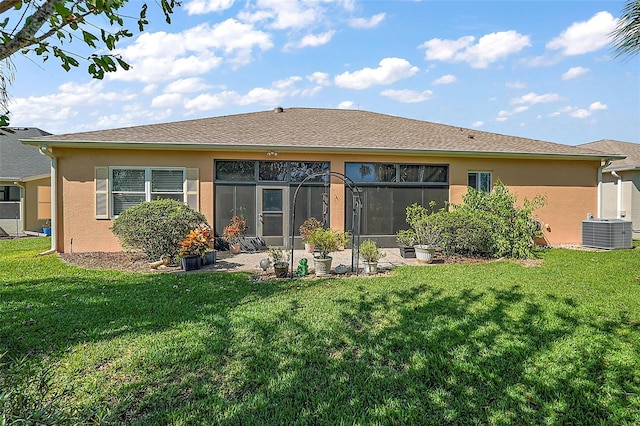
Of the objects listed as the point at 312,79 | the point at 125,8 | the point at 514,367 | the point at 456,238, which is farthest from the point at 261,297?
the point at 312,79

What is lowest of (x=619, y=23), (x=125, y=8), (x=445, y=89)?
(x=125, y=8)

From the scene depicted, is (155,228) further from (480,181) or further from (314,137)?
(480,181)

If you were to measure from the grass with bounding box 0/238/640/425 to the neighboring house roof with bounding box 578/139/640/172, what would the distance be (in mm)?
11541

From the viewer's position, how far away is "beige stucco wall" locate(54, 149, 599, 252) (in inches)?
367

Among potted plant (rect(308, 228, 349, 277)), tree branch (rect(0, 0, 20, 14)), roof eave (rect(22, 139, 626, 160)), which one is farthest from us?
roof eave (rect(22, 139, 626, 160))

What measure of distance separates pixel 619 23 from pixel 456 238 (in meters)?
5.09

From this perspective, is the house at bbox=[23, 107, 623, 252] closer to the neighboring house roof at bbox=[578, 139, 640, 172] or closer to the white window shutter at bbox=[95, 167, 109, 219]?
the white window shutter at bbox=[95, 167, 109, 219]

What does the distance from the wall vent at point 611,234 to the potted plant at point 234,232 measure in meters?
10.4

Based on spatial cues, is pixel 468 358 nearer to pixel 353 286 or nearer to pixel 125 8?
pixel 353 286

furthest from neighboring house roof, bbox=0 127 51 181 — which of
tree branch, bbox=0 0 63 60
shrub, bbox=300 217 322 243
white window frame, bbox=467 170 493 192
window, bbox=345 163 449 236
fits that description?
white window frame, bbox=467 170 493 192

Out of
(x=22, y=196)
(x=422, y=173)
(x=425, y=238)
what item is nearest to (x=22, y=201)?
(x=22, y=196)

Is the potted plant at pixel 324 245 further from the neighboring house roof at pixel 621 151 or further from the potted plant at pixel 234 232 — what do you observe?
the neighboring house roof at pixel 621 151

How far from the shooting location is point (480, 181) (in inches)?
435

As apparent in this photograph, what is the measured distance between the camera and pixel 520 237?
8609 millimetres
